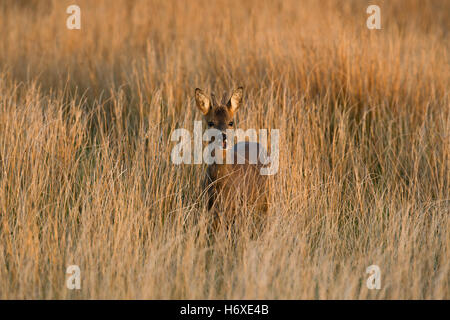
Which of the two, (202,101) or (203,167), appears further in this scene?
(203,167)

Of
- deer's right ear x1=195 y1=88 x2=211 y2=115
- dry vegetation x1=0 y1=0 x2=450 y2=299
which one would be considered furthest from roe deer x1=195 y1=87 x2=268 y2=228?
dry vegetation x1=0 y1=0 x2=450 y2=299

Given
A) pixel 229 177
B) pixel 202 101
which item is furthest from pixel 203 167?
pixel 202 101

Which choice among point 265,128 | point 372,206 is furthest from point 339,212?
point 265,128

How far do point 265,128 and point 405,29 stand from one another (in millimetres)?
4320

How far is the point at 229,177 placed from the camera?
15.5 ft

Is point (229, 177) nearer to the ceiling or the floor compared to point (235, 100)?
nearer to the floor

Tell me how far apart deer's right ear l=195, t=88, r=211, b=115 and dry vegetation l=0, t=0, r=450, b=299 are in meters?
0.67

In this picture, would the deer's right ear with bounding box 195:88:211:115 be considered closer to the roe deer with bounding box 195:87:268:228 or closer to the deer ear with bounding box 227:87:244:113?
the roe deer with bounding box 195:87:268:228

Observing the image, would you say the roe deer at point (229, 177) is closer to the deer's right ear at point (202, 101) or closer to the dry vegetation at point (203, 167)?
the deer's right ear at point (202, 101)

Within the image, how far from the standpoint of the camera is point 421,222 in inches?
173

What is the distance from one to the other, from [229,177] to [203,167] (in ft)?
1.79

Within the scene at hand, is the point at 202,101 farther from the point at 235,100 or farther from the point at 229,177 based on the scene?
the point at 229,177
